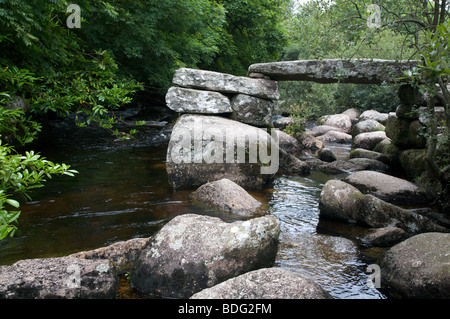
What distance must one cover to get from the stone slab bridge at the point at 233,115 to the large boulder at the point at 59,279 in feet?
11.6

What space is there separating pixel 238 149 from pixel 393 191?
325 centimetres

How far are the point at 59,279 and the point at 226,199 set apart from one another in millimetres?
3100

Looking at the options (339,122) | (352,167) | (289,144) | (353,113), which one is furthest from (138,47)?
(353,113)

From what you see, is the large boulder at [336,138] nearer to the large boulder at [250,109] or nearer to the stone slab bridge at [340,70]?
the stone slab bridge at [340,70]

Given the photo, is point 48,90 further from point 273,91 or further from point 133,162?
point 273,91

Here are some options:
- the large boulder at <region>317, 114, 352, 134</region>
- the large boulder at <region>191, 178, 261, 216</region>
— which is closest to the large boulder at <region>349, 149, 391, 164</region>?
the large boulder at <region>191, 178, 261, 216</region>

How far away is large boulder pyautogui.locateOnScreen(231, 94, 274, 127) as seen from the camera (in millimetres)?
7789

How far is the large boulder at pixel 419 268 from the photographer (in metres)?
3.37

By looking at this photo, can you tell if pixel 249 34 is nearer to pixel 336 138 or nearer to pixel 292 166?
pixel 336 138

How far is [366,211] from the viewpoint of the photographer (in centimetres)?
544

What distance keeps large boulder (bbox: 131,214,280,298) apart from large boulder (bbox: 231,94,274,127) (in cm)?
430

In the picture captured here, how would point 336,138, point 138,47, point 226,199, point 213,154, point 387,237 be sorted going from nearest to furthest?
point 387,237
point 226,199
point 213,154
point 138,47
point 336,138
